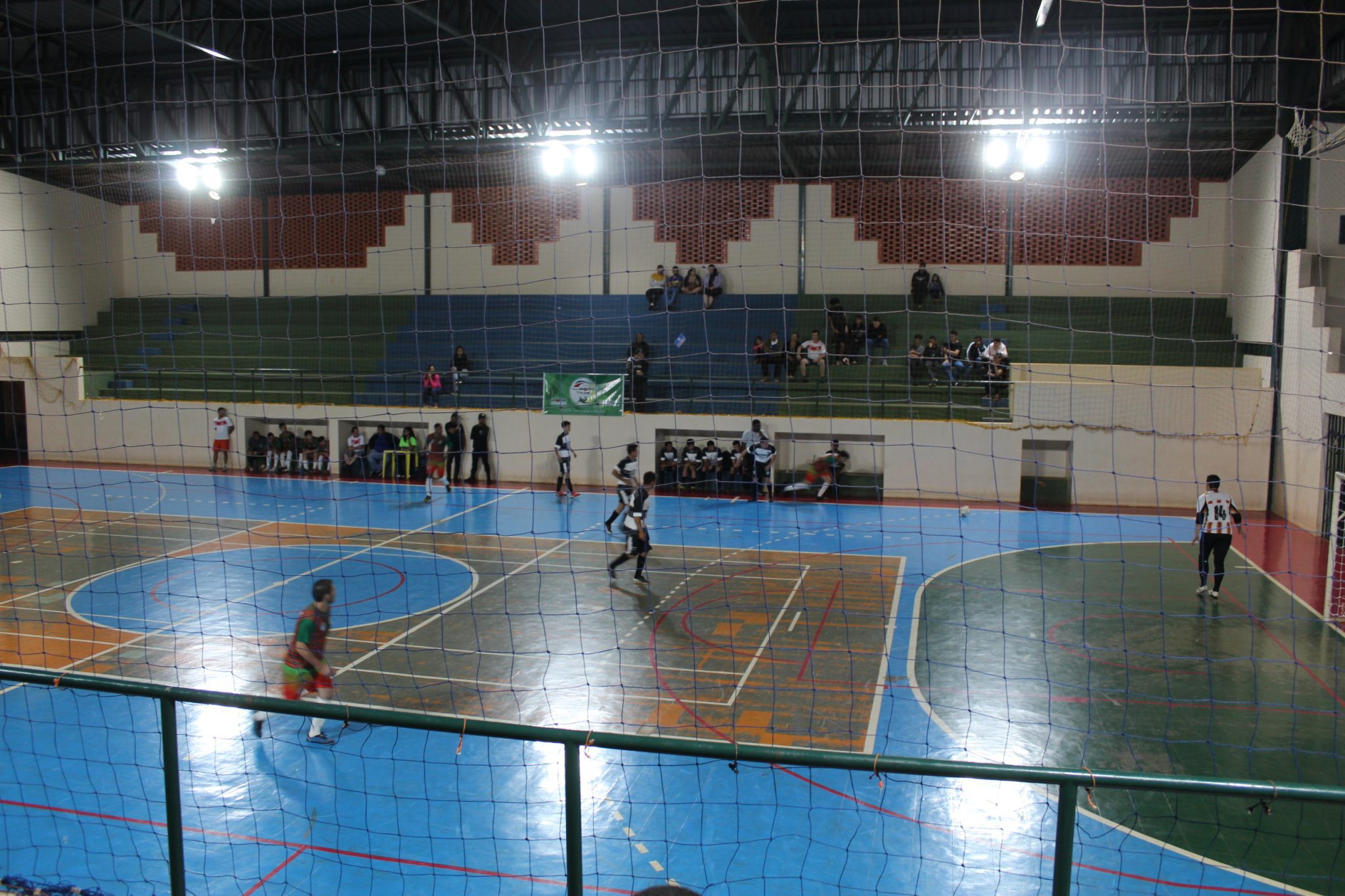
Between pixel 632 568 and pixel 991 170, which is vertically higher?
pixel 991 170

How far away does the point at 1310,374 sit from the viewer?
16734 mm

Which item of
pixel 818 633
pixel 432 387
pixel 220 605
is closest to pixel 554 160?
pixel 432 387

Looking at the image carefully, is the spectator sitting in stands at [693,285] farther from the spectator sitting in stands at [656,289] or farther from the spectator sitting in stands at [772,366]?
the spectator sitting in stands at [772,366]

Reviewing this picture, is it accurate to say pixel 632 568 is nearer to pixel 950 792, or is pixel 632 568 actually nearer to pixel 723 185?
pixel 950 792

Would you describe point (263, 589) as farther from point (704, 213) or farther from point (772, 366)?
point (704, 213)

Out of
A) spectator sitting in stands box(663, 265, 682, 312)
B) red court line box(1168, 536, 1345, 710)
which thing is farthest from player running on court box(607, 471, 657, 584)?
spectator sitting in stands box(663, 265, 682, 312)

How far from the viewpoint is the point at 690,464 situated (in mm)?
20938

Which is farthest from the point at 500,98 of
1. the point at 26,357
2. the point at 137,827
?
the point at 137,827

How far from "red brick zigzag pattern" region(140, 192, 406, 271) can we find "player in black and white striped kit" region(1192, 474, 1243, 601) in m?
21.9

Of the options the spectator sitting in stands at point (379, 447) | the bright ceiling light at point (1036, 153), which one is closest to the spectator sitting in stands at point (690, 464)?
the spectator sitting in stands at point (379, 447)

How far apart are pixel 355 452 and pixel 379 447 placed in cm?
57

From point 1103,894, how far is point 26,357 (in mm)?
28111

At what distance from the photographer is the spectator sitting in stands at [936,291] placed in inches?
899

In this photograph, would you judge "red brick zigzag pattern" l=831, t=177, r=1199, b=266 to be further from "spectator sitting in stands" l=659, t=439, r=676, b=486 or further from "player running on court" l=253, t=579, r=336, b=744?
"player running on court" l=253, t=579, r=336, b=744
